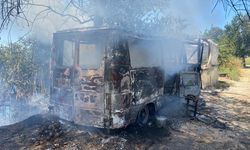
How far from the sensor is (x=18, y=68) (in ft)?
31.7

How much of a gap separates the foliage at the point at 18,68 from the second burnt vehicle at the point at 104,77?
4091 mm

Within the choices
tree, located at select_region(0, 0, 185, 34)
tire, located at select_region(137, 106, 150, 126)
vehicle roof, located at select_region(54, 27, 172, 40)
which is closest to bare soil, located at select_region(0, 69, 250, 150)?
tire, located at select_region(137, 106, 150, 126)

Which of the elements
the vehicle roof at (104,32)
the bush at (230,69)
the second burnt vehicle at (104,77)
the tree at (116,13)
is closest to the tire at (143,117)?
the second burnt vehicle at (104,77)

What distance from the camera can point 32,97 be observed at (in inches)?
383

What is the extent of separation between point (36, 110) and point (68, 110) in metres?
3.45

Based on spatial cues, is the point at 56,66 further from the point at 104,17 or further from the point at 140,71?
the point at 104,17

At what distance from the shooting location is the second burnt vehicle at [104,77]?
5141 mm

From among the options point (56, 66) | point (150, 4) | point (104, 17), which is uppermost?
point (150, 4)

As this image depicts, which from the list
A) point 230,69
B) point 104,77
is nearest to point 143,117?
point 104,77

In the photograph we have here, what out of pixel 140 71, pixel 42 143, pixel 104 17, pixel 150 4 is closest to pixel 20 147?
pixel 42 143

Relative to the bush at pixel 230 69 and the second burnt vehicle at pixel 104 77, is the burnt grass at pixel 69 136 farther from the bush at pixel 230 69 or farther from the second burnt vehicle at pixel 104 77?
the bush at pixel 230 69

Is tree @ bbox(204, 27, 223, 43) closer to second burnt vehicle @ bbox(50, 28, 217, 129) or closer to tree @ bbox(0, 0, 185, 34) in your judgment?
tree @ bbox(0, 0, 185, 34)

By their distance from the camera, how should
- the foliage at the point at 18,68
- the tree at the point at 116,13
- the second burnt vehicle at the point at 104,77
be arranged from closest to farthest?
1. the second burnt vehicle at the point at 104,77
2. the tree at the point at 116,13
3. the foliage at the point at 18,68

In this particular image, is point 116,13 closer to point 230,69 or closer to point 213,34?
point 230,69
